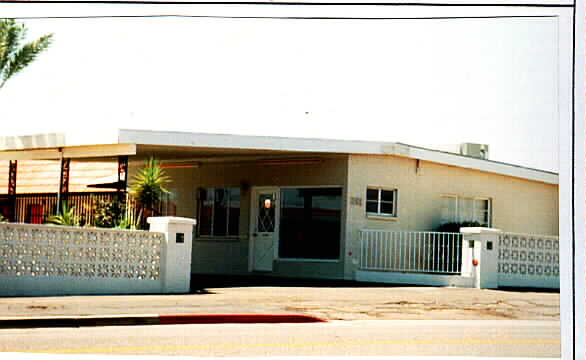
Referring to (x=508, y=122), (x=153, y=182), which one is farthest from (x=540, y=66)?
(x=153, y=182)

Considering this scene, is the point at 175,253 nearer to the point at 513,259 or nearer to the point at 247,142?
the point at 247,142

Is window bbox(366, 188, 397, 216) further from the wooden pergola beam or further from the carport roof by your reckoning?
the wooden pergola beam

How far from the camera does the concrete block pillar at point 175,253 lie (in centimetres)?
1661

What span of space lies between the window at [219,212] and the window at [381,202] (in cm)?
365

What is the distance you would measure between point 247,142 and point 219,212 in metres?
4.28

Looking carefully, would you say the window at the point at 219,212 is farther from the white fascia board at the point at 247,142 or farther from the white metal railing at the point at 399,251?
the white metal railing at the point at 399,251

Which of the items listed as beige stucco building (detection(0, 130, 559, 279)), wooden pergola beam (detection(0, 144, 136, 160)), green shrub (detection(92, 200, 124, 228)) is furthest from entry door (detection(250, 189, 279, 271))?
green shrub (detection(92, 200, 124, 228))

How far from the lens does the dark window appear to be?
2134 centimetres

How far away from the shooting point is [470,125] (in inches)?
909

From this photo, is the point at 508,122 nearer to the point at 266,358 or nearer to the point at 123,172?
the point at 123,172

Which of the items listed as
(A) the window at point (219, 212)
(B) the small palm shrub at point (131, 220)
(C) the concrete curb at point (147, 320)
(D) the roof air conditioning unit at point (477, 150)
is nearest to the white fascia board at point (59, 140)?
(B) the small palm shrub at point (131, 220)

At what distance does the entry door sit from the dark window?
0.22m

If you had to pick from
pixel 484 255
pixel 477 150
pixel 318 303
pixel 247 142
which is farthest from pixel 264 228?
pixel 318 303

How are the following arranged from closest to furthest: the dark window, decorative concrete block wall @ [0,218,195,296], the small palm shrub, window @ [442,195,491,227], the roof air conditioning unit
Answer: decorative concrete block wall @ [0,218,195,296]
the small palm shrub
the dark window
window @ [442,195,491,227]
the roof air conditioning unit
